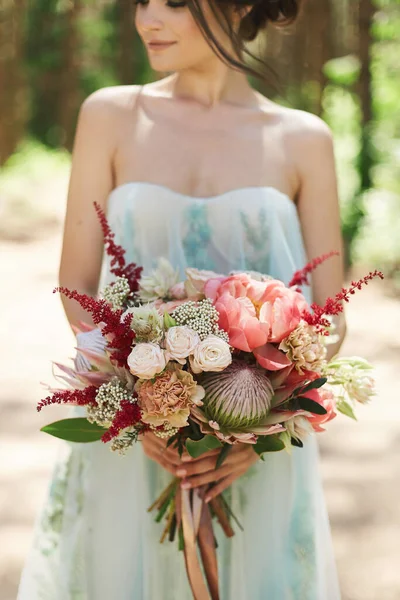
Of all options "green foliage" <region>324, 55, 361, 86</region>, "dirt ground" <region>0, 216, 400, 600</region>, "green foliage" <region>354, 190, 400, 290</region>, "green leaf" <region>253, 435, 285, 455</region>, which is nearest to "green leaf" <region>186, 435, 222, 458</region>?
"green leaf" <region>253, 435, 285, 455</region>

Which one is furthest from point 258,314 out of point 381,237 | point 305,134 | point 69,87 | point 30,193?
point 69,87

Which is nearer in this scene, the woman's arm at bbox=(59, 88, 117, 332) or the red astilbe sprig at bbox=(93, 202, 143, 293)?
the red astilbe sprig at bbox=(93, 202, 143, 293)

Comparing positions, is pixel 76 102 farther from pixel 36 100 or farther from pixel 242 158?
pixel 242 158

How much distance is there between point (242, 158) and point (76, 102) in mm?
17942

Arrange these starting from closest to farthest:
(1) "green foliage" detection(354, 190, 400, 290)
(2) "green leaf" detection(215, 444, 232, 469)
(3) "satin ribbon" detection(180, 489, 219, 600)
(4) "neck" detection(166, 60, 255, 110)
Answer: (2) "green leaf" detection(215, 444, 232, 469) < (3) "satin ribbon" detection(180, 489, 219, 600) < (4) "neck" detection(166, 60, 255, 110) < (1) "green foliage" detection(354, 190, 400, 290)

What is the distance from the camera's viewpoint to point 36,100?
68.0 feet

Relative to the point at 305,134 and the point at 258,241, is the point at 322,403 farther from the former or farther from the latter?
the point at 305,134

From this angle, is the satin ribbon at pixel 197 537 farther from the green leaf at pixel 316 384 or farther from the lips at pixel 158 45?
the lips at pixel 158 45

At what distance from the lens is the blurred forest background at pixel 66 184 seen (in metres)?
4.41

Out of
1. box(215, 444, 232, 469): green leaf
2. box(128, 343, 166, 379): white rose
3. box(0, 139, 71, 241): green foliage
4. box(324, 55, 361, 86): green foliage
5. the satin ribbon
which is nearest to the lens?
box(128, 343, 166, 379): white rose

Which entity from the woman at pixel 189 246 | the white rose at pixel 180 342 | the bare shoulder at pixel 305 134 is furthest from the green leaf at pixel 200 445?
the bare shoulder at pixel 305 134

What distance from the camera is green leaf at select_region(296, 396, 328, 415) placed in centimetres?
192

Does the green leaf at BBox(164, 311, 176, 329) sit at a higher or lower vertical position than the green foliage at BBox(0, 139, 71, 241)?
lower

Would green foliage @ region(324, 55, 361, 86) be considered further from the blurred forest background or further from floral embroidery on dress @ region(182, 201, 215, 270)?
floral embroidery on dress @ region(182, 201, 215, 270)
